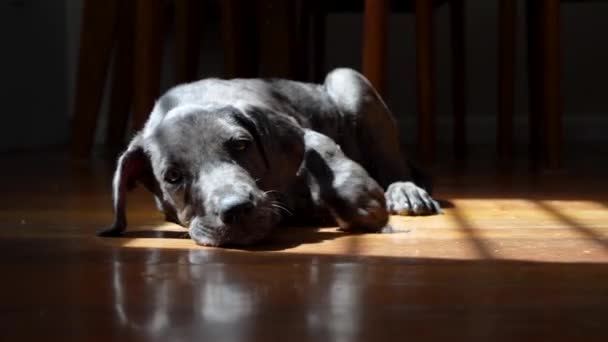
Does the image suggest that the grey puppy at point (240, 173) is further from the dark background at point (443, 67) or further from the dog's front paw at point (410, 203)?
the dark background at point (443, 67)

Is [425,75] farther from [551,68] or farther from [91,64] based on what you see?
[91,64]

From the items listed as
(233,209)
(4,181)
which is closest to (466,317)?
(233,209)

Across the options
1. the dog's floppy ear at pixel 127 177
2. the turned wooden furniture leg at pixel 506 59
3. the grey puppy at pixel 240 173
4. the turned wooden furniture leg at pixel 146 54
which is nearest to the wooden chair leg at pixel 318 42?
the turned wooden furniture leg at pixel 506 59

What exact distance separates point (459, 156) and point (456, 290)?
2.60 metres

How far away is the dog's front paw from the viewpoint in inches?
87.9

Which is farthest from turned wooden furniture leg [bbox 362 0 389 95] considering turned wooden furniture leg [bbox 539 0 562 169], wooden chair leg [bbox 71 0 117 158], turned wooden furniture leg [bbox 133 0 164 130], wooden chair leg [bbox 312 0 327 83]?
wooden chair leg [bbox 312 0 327 83]

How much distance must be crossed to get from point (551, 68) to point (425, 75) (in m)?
0.43

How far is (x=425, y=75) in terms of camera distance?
10.8 feet

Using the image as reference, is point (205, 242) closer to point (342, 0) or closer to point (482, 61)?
point (342, 0)

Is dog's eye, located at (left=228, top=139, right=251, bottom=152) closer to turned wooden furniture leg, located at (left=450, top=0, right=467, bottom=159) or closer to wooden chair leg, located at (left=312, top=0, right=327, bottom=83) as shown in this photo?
turned wooden furniture leg, located at (left=450, top=0, right=467, bottom=159)

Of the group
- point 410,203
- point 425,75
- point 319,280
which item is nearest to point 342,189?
point 410,203

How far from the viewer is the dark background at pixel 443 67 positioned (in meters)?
4.54

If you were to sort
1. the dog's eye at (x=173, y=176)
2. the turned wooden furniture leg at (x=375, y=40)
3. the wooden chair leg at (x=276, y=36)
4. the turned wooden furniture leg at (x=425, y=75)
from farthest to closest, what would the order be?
the wooden chair leg at (x=276, y=36)
the turned wooden furniture leg at (x=425, y=75)
the turned wooden furniture leg at (x=375, y=40)
the dog's eye at (x=173, y=176)

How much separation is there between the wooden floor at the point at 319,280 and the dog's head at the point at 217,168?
5cm
